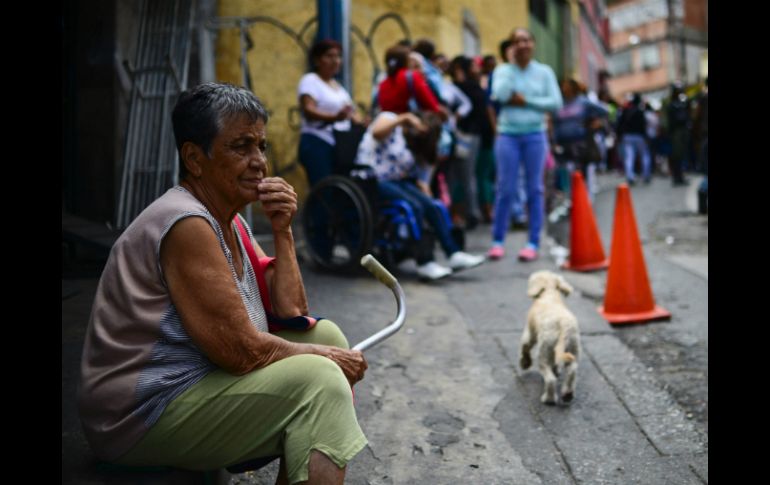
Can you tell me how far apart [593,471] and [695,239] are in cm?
655

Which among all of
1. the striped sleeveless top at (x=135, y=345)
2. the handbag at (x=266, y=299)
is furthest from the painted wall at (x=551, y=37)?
the striped sleeveless top at (x=135, y=345)

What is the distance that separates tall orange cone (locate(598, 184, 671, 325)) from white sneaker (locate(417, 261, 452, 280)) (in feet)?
3.94

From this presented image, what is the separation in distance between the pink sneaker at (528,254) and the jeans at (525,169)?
0.28ft

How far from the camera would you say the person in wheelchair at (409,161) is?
6137 mm

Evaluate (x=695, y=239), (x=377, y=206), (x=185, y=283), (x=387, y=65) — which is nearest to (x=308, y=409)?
(x=185, y=283)

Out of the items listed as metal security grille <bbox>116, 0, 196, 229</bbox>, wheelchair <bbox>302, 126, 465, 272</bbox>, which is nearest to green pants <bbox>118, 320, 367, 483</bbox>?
metal security grille <bbox>116, 0, 196, 229</bbox>

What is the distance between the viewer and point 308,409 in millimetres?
2189

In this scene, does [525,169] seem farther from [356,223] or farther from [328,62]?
[328,62]

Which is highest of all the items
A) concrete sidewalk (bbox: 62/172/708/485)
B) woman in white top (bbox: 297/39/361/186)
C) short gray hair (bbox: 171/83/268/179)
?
woman in white top (bbox: 297/39/361/186)

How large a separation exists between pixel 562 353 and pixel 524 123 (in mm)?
3645

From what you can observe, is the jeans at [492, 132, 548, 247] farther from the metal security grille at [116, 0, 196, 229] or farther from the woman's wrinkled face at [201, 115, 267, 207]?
the woman's wrinkled face at [201, 115, 267, 207]

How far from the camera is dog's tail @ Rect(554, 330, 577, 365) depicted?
3787 mm

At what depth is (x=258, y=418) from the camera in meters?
2.23

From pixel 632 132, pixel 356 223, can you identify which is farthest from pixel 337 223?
pixel 632 132
